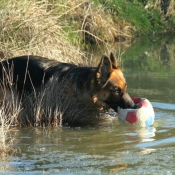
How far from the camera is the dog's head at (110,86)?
31.0 feet

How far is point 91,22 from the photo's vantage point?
18.9 meters

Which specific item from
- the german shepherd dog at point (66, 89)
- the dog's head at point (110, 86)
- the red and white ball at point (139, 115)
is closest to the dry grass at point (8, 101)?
the german shepherd dog at point (66, 89)

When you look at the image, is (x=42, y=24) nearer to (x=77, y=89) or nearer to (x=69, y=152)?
(x=77, y=89)

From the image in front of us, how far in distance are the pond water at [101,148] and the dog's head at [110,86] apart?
0.38m

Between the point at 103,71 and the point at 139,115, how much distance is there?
2.80 feet

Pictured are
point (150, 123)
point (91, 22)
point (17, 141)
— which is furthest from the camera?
point (91, 22)

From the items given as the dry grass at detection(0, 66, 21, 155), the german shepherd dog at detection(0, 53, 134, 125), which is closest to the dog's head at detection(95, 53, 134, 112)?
the german shepherd dog at detection(0, 53, 134, 125)

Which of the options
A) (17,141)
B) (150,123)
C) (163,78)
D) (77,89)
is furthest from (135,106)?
(163,78)

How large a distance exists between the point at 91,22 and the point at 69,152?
11.4m

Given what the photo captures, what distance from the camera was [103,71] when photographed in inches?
372

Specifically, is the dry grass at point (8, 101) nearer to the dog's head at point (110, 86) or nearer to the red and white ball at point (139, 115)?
the dog's head at point (110, 86)

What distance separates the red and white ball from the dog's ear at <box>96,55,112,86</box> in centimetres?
52

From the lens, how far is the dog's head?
31.0 ft

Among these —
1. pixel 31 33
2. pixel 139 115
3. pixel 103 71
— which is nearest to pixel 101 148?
pixel 139 115
